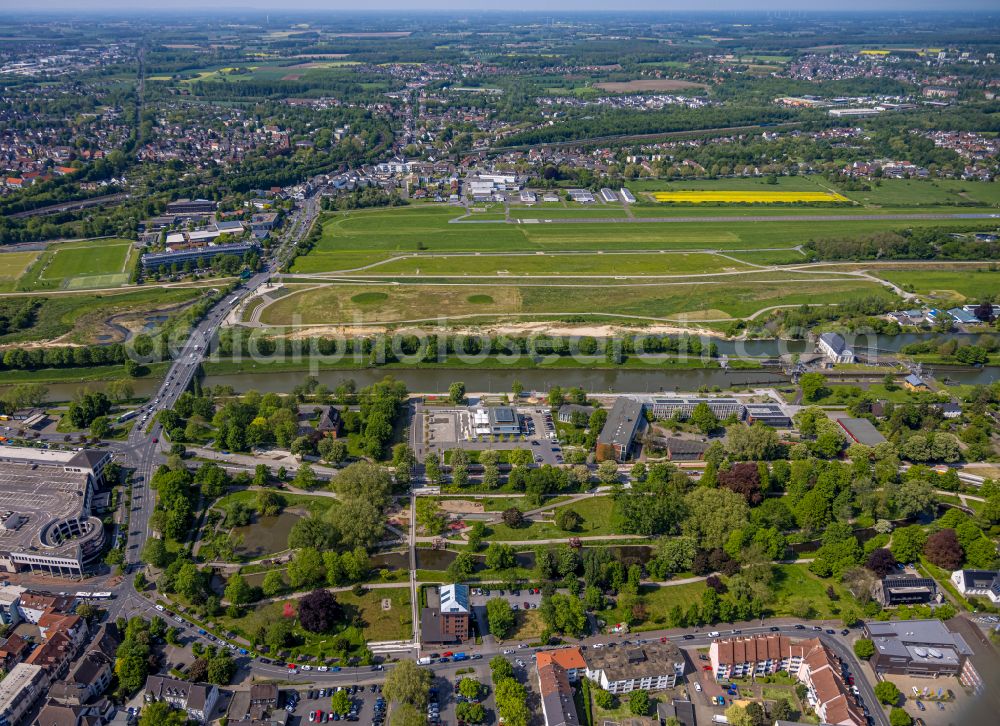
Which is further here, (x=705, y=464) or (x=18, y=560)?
(x=705, y=464)

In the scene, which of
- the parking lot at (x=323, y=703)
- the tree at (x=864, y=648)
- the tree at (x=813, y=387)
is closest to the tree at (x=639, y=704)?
the tree at (x=864, y=648)

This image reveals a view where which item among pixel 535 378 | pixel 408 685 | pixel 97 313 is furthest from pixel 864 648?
pixel 97 313

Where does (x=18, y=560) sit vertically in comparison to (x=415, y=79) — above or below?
below

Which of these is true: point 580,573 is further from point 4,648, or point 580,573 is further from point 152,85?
point 152,85

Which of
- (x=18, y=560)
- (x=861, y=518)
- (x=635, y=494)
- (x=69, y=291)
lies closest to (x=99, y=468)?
(x=18, y=560)

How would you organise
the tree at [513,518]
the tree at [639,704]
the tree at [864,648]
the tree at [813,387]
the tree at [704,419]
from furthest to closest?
1. the tree at [813,387]
2. the tree at [704,419]
3. the tree at [513,518]
4. the tree at [864,648]
5. the tree at [639,704]

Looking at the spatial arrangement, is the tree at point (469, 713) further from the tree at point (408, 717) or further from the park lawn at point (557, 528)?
the park lawn at point (557, 528)
